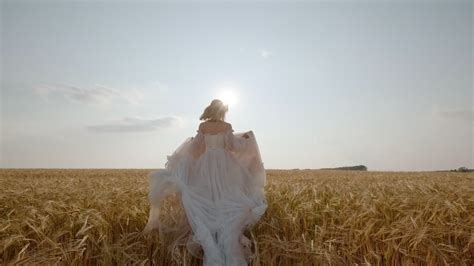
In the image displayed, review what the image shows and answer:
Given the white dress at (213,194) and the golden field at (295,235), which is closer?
the golden field at (295,235)

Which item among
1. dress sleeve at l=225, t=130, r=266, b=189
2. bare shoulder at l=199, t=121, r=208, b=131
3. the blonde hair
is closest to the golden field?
dress sleeve at l=225, t=130, r=266, b=189

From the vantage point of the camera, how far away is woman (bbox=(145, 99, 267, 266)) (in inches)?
192

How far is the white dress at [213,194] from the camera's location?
4.86 m

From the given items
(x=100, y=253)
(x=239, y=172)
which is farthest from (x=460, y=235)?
(x=100, y=253)

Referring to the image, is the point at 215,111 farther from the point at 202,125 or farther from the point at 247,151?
the point at 247,151

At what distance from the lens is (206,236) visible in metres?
4.86

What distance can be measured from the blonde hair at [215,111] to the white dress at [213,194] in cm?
27

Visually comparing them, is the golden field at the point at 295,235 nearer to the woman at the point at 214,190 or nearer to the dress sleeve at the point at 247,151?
the woman at the point at 214,190

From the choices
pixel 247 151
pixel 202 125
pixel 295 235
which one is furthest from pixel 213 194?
pixel 295 235

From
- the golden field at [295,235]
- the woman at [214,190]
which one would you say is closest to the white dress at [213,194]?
the woman at [214,190]

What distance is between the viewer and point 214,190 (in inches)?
225

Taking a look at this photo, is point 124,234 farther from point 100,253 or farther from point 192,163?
point 192,163

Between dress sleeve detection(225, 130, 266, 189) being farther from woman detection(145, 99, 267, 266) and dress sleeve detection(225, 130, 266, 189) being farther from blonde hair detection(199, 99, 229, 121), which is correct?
blonde hair detection(199, 99, 229, 121)

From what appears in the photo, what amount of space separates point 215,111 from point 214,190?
126 centimetres
